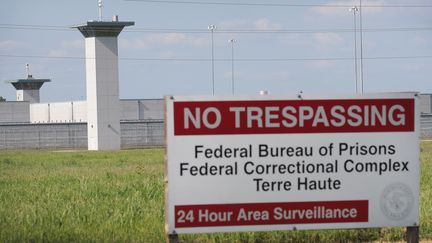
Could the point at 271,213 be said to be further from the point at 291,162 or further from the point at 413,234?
the point at 413,234

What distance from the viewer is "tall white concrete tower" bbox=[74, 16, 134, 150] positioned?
75.6m

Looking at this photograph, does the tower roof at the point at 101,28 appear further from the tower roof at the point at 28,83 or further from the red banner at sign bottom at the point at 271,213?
the red banner at sign bottom at the point at 271,213

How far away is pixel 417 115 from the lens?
766 centimetres

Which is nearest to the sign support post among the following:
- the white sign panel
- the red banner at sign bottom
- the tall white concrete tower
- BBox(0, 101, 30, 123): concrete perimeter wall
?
the white sign panel

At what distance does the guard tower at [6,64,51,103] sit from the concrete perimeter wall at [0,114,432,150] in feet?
107

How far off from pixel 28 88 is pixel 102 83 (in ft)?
159

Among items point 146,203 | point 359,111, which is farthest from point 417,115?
point 146,203

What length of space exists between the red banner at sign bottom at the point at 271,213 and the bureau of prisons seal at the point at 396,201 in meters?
0.19

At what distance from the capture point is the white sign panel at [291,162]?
726 cm

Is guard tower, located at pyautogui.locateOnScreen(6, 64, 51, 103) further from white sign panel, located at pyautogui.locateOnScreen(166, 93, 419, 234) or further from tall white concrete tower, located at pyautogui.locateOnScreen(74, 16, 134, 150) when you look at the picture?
white sign panel, located at pyautogui.locateOnScreen(166, 93, 419, 234)

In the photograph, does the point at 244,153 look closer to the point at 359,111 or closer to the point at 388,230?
the point at 359,111

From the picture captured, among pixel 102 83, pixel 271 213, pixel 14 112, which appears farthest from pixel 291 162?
pixel 14 112

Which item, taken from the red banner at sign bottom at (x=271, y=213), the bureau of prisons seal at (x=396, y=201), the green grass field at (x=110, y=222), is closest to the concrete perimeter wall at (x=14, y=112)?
the green grass field at (x=110, y=222)

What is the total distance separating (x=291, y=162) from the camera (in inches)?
294
